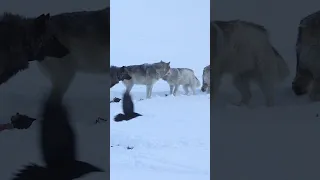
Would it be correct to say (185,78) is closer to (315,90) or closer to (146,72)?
(146,72)

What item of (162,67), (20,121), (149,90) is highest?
(162,67)

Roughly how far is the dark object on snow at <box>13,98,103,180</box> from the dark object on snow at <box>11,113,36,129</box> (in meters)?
0.07

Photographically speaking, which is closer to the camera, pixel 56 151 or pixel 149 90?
pixel 56 151

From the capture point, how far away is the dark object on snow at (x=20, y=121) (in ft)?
6.59

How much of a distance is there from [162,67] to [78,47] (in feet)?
1.40

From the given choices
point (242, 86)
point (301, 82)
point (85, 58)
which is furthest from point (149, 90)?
point (301, 82)

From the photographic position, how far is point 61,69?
6.66 feet

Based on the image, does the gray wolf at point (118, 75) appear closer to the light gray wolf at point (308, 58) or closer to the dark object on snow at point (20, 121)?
the dark object on snow at point (20, 121)

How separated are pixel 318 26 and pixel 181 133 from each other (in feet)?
2.77

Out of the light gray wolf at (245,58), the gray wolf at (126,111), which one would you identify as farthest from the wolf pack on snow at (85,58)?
the gray wolf at (126,111)

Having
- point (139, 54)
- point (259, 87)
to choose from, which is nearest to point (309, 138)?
point (259, 87)

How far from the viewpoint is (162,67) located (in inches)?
84.7

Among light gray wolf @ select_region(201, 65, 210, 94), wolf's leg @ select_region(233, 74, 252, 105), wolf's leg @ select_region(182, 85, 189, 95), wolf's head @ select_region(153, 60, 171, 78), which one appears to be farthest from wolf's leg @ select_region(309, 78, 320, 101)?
wolf's head @ select_region(153, 60, 171, 78)

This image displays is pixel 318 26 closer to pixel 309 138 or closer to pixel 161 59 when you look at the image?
pixel 309 138
